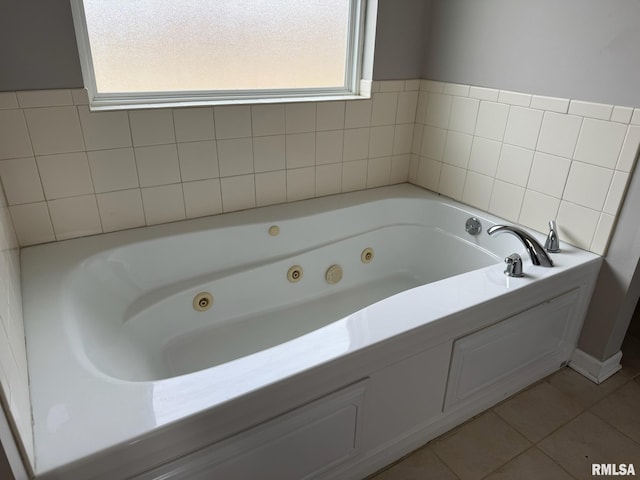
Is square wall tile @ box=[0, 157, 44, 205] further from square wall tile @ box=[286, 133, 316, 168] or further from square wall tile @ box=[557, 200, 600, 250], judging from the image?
square wall tile @ box=[557, 200, 600, 250]

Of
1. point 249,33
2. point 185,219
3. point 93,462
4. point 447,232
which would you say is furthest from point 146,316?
point 447,232

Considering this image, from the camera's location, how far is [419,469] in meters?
1.42

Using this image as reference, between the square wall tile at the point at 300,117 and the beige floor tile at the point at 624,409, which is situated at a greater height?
the square wall tile at the point at 300,117

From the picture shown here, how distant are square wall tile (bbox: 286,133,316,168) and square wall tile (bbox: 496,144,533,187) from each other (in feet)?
2.80

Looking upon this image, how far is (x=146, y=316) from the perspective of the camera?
5.42 ft

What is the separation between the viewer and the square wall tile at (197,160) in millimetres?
1779

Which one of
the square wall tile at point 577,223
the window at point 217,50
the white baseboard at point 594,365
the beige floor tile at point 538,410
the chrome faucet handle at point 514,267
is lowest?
the beige floor tile at point 538,410

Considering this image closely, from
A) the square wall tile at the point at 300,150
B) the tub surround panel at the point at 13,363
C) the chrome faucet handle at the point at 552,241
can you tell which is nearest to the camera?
the tub surround panel at the point at 13,363

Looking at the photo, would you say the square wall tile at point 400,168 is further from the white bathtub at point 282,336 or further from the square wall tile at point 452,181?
the square wall tile at point 452,181

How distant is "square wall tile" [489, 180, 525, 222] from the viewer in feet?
6.37

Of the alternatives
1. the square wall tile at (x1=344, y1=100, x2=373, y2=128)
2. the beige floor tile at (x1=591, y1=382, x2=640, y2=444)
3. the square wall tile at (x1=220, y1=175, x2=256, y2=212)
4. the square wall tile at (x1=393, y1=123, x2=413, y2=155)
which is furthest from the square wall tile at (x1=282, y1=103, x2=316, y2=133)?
the beige floor tile at (x1=591, y1=382, x2=640, y2=444)

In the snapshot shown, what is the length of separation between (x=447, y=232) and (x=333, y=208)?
1.91 ft

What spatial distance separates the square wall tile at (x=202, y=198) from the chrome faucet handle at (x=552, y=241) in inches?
53.1

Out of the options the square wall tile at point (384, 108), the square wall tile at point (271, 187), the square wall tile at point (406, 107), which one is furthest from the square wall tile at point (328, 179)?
the square wall tile at point (406, 107)
